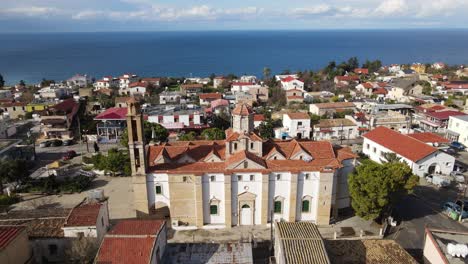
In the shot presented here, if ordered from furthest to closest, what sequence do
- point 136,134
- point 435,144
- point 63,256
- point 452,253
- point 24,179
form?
point 435,144, point 24,179, point 136,134, point 63,256, point 452,253

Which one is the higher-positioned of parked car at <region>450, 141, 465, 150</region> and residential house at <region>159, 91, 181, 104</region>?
residential house at <region>159, 91, 181, 104</region>

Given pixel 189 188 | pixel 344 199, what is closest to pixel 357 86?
pixel 344 199

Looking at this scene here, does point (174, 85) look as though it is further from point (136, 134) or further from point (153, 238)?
point (153, 238)

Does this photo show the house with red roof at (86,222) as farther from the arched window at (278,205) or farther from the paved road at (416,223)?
the paved road at (416,223)

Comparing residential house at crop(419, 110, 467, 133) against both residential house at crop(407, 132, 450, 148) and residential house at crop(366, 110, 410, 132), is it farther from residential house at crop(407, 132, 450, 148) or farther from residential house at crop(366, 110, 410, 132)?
residential house at crop(407, 132, 450, 148)

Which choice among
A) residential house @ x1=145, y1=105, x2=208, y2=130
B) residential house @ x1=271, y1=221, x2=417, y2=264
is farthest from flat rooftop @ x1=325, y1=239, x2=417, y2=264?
residential house @ x1=145, y1=105, x2=208, y2=130

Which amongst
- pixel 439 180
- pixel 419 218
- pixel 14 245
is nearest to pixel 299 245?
pixel 419 218

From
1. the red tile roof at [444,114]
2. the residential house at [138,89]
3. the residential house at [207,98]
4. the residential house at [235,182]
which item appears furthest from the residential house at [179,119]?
the red tile roof at [444,114]

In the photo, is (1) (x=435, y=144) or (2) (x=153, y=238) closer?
(2) (x=153, y=238)
